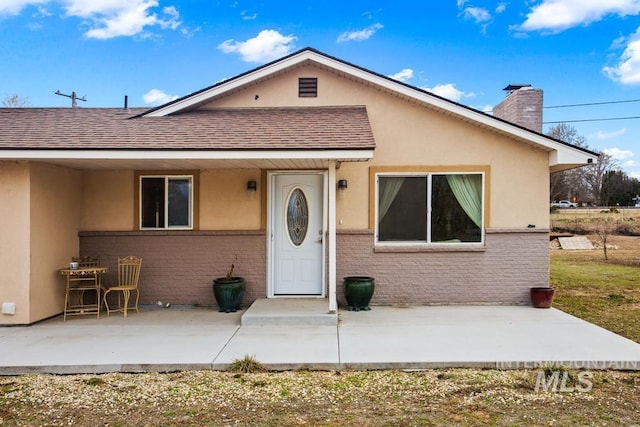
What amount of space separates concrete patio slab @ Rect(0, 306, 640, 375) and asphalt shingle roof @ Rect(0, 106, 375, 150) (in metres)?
2.78

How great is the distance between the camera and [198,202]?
8539 mm

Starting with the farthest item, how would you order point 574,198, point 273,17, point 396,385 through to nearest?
point 574,198, point 273,17, point 396,385

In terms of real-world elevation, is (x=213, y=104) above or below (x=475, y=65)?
below

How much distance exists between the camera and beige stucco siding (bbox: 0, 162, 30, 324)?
7.06 metres

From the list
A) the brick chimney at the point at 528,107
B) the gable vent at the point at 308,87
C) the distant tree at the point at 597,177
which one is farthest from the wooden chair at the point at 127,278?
the distant tree at the point at 597,177

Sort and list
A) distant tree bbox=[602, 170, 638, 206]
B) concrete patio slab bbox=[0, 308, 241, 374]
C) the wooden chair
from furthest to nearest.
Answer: distant tree bbox=[602, 170, 638, 206] → the wooden chair → concrete patio slab bbox=[0, 308, 241, 374]

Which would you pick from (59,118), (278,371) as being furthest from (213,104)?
(278,371)

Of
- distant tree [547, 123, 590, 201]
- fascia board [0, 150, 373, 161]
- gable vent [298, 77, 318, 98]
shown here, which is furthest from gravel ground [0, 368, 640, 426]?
distant tree [547, 123, 590, 201]

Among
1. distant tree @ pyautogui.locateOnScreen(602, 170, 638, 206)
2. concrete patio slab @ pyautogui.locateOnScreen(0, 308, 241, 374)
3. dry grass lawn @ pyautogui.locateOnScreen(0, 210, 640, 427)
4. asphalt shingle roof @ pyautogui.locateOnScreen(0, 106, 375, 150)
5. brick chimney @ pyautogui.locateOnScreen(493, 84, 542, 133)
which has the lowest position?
Answer: dry grass lawn @ pyautogui.locateOnScreen(0, 210, 640, 427)

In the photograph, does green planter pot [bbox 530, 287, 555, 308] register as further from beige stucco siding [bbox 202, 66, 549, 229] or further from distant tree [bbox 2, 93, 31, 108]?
distant tree [bbox 2, 93, 31, 108]

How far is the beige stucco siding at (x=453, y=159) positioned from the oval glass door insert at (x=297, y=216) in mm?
667

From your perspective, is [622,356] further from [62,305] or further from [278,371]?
[62,305]

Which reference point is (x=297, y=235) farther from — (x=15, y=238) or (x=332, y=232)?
(x=15, y=238)

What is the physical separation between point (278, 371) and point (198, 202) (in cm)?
428
